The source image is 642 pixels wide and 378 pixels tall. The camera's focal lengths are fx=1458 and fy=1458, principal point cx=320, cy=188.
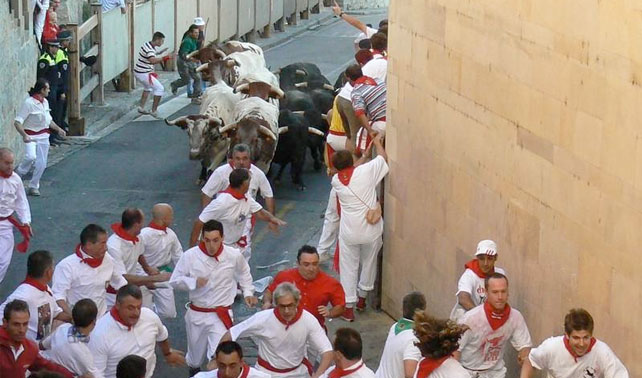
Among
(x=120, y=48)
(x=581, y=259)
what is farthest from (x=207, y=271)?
(x=120, y=48)

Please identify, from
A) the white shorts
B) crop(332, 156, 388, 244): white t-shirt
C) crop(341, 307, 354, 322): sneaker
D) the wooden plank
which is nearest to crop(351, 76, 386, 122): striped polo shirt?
crop(332, 156, 388, 244): white t-shirt

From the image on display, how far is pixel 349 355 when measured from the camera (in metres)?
10.4

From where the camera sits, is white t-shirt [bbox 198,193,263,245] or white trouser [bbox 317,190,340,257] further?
white trouser [bbox 317,190,340,257]

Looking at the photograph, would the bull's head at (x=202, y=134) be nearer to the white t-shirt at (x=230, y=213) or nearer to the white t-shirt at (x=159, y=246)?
the white t-shirt at (x=230, y=213)

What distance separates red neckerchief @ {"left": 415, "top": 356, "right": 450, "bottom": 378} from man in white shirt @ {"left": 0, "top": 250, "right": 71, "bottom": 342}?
11.9 ft

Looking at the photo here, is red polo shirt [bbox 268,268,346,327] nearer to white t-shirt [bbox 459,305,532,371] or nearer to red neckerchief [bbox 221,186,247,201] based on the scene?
white t-shirt [bbox 459,305,532,371]

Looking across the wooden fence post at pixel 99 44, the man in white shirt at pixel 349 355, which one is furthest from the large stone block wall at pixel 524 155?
the wooden fence post at pixel 99 44

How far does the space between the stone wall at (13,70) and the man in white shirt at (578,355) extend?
11.8 meters

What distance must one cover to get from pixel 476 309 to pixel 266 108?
29.8 ft

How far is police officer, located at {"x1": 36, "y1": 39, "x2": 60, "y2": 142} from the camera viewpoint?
22938 millimetres

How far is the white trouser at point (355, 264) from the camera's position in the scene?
590 inches

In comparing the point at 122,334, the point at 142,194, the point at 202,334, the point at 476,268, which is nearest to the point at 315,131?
the point at 142,194

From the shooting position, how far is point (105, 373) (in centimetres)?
1128

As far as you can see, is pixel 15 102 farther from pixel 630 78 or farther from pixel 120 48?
pixel 630 78
